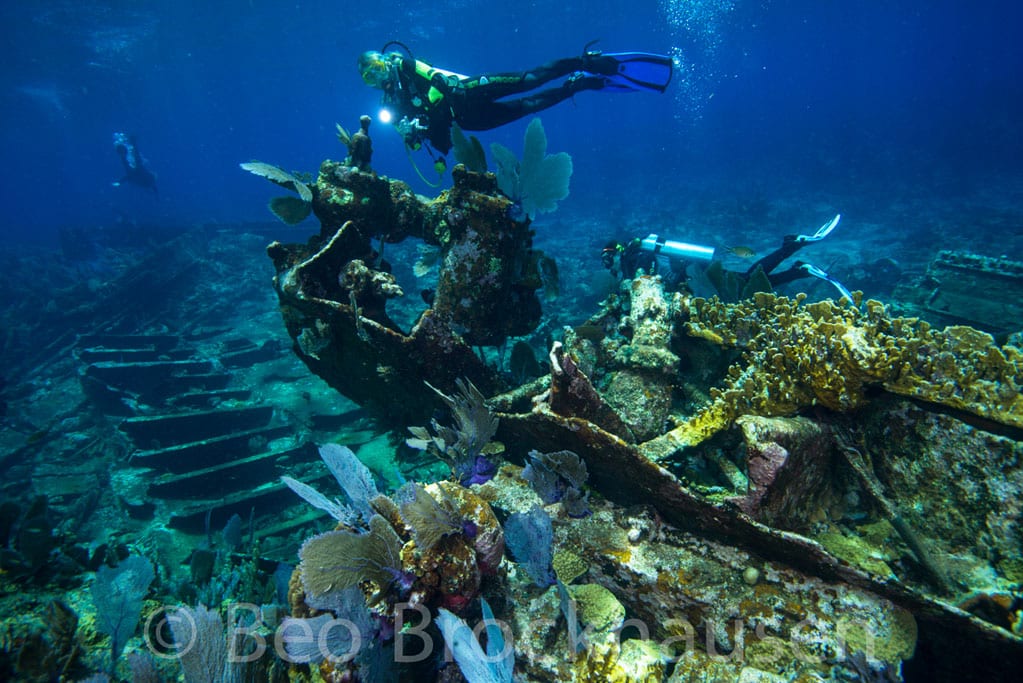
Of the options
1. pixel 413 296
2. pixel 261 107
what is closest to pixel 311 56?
pixel 261 107

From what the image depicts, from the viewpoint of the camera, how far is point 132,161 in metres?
22.2

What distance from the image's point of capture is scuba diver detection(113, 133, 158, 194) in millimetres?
21953

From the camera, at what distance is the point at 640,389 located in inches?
154

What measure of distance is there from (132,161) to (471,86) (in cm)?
2508

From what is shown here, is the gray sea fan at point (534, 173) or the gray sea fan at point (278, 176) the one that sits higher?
the gray sea fan at point (534, 173)

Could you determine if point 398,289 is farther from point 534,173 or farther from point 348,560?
point 348,560

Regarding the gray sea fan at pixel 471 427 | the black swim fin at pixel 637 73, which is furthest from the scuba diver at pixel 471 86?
the gray sea fan at pixel 471 427

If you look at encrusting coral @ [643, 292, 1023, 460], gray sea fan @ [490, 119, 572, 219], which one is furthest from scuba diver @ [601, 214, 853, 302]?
encrusting coral @ [643, 292, 1023, 460]

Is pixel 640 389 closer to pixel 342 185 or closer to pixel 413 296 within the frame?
pixel 342 185

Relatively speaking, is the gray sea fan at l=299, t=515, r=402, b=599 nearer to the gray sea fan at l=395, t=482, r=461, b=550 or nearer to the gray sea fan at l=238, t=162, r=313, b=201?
the gray sea fan at l=395, t=482, r=461, b=550

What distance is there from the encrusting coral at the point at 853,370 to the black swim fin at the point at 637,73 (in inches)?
297

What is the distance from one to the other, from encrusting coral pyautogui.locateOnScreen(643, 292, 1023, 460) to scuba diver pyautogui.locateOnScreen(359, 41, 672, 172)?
4747mm

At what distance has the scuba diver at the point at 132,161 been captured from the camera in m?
22.0

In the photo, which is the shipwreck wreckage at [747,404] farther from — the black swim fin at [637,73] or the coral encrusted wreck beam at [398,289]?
the black swim fin at [637,73]
